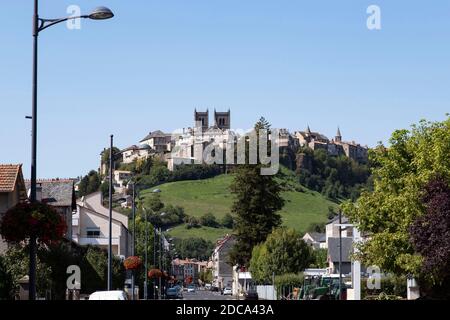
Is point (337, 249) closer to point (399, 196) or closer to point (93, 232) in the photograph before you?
point (93, 232)

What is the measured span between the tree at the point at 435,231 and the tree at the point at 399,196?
447 cm

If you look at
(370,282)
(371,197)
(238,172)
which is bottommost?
(370,282)

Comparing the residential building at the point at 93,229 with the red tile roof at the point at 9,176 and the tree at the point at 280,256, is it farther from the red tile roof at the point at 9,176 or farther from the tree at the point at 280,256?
the red tile roof at the point at 9,176

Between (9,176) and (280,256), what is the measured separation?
58.1 m

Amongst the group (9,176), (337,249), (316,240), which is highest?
(316,240)

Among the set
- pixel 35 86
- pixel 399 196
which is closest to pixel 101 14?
pixel 35 86

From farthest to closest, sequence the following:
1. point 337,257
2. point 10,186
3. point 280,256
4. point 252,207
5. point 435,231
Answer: point 337,257
point 252,207
point 280,256
point 10,186
point 435,231

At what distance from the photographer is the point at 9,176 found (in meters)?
51.0

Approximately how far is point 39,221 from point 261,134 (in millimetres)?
94088

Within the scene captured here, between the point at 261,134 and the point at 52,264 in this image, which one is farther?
the point at 261,134

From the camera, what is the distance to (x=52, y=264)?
5509cm
